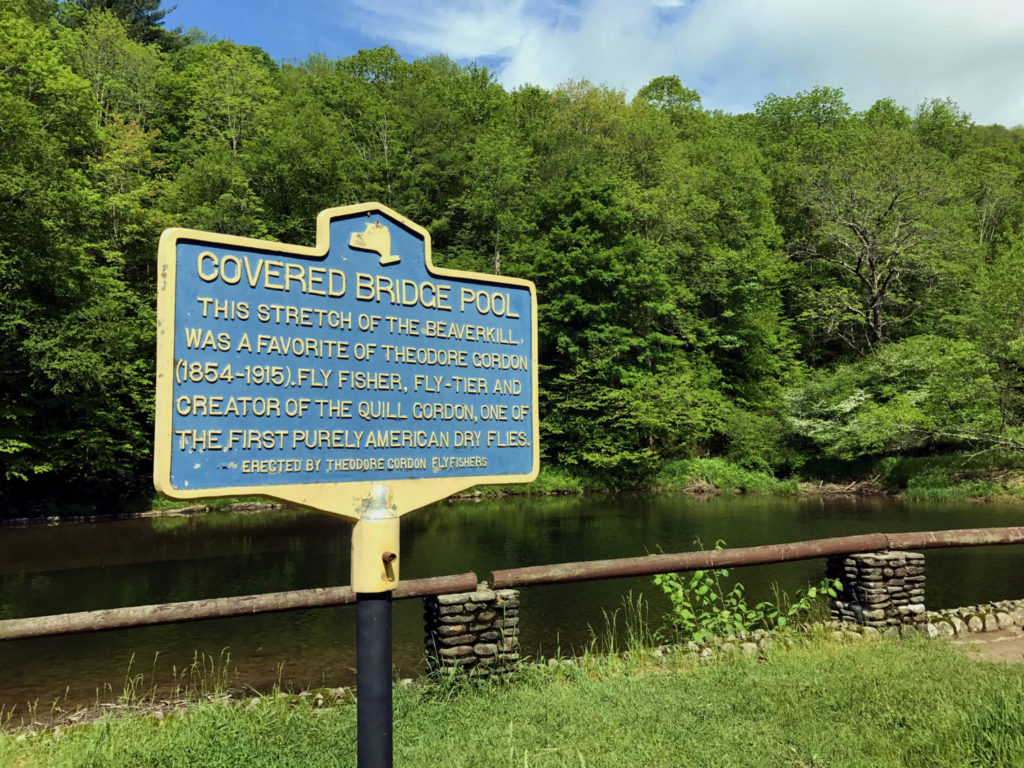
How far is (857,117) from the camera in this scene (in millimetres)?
49688

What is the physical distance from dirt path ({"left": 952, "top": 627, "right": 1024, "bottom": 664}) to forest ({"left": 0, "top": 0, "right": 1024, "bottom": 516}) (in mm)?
17321

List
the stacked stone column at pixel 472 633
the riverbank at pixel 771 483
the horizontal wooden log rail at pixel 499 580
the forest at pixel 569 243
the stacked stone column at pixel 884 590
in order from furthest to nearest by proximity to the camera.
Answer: the riverbank at pixel 771 483
the forest at pixel 569 243
the stacked stone column at pixel 884 590
the stacked stone column at pixel 472 633
the horizontal wooden log rail at pixel 499 580

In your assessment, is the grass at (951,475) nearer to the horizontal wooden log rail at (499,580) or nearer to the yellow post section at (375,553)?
the horizontal wooden log rail at (499,580)

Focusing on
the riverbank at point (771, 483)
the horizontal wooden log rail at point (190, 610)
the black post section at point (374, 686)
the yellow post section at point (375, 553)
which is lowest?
the riverbank at point (771, 483)

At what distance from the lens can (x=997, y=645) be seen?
6660 mm

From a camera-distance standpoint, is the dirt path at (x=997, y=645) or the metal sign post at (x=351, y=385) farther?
the dirt path at (x=997, y=645)

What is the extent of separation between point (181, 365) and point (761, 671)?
4857 millimetres

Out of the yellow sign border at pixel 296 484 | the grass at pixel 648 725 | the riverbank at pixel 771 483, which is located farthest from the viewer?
the riverbank at pixel 771 483

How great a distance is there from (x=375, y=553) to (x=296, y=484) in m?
0.44

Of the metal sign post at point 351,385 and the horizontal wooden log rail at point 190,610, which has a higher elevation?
the metal sign post at point 351,385

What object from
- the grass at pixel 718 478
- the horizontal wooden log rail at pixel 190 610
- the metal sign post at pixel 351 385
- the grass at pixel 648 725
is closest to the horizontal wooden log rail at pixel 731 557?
the horizontal wooden log rail at pixel 190 610

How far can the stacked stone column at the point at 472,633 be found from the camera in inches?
222

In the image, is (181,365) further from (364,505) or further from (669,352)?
(669,352)

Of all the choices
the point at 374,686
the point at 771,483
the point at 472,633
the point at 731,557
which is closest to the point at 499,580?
the point at 472,633
